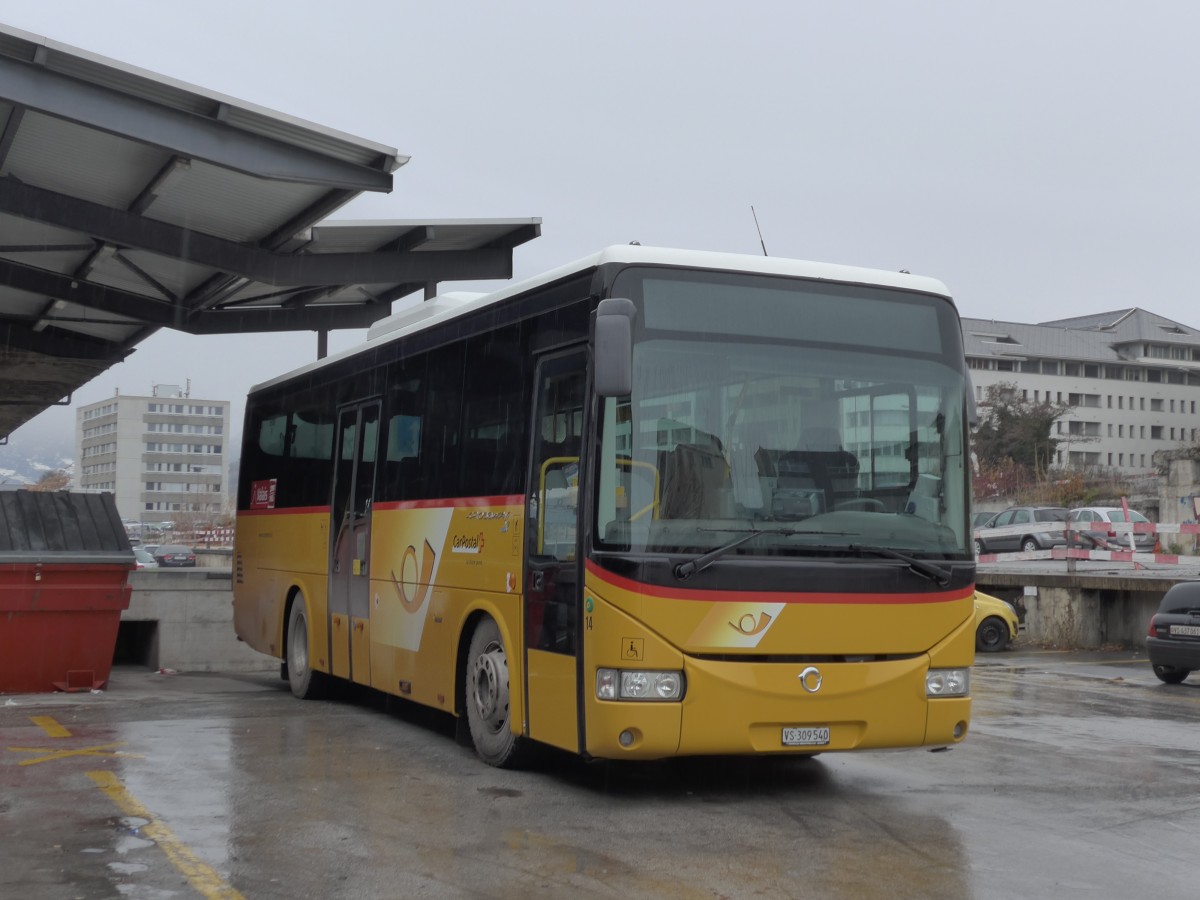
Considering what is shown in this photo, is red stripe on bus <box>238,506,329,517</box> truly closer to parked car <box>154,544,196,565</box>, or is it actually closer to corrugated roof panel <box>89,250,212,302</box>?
corrugated roof panel <box>89,250,212,302</box>

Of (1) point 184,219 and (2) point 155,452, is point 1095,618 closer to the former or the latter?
(1) point 184,219

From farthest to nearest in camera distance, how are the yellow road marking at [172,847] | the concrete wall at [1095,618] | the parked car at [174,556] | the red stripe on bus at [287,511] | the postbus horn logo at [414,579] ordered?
1. the parked car at [174,556]
2. the concrete wall at [1095,618]
3. the red stripe on bus at [287,511]
4. the postbus horn logo at [414,579]
5. the yellow road marking at [172,847]

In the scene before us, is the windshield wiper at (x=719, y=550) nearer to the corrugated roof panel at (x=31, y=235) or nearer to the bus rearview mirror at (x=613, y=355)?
the bus rearview mirror at (x=613, y=355)

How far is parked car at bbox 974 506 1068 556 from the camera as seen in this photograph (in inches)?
1631

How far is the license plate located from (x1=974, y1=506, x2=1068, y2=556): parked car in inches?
1289

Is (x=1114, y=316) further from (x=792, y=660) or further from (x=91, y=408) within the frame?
(x=792, y=660)

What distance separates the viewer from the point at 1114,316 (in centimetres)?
13388

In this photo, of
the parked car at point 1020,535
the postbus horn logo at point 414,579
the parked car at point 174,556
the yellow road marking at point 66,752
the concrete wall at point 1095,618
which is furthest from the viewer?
the parked car at point 174,556

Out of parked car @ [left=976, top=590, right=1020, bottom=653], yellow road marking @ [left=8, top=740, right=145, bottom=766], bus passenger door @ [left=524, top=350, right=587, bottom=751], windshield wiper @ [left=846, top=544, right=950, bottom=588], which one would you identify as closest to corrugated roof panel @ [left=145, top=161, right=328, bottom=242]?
yellow road marking @ [left=8, top=740, right=145, bottom=766]

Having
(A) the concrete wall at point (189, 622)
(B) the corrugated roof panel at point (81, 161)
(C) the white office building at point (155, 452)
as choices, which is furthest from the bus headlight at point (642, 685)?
(C) the white office building at point (155, 452)

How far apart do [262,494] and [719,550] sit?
876 centimetres

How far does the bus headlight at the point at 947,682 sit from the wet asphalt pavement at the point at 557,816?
0.64m

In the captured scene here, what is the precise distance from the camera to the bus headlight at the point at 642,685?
7938 mm

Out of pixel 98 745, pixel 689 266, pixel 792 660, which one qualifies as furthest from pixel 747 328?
pixel 98 745
